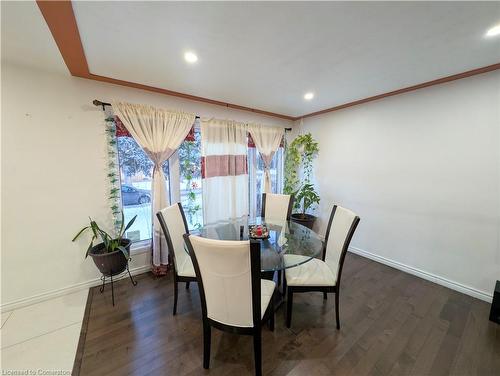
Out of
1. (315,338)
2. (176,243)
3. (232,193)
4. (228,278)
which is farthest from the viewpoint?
(232,193)

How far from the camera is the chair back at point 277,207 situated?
9.06 feet

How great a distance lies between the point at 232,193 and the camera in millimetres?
3264

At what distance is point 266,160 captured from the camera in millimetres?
3680

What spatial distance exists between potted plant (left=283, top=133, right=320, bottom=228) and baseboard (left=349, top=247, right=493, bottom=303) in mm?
959

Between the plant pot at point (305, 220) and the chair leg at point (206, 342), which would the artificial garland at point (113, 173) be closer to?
the chair leg at point (206, 342)

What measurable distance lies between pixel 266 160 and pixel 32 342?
11.0 feet

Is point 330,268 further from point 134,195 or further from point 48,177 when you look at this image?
point 48,177

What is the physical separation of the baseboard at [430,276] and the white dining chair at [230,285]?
7.65 feet

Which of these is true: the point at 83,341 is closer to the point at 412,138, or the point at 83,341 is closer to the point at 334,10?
the point at 334,10

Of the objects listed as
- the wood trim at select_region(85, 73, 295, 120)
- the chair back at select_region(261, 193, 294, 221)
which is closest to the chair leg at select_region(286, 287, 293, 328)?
the chair back at select_region(261, 193, 294, 221)

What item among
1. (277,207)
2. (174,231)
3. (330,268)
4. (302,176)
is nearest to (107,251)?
(174,231)

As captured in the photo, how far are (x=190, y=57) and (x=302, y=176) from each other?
9.59ft

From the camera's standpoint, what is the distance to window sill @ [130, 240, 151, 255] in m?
2.55

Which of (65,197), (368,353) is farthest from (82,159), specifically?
(368,353)
